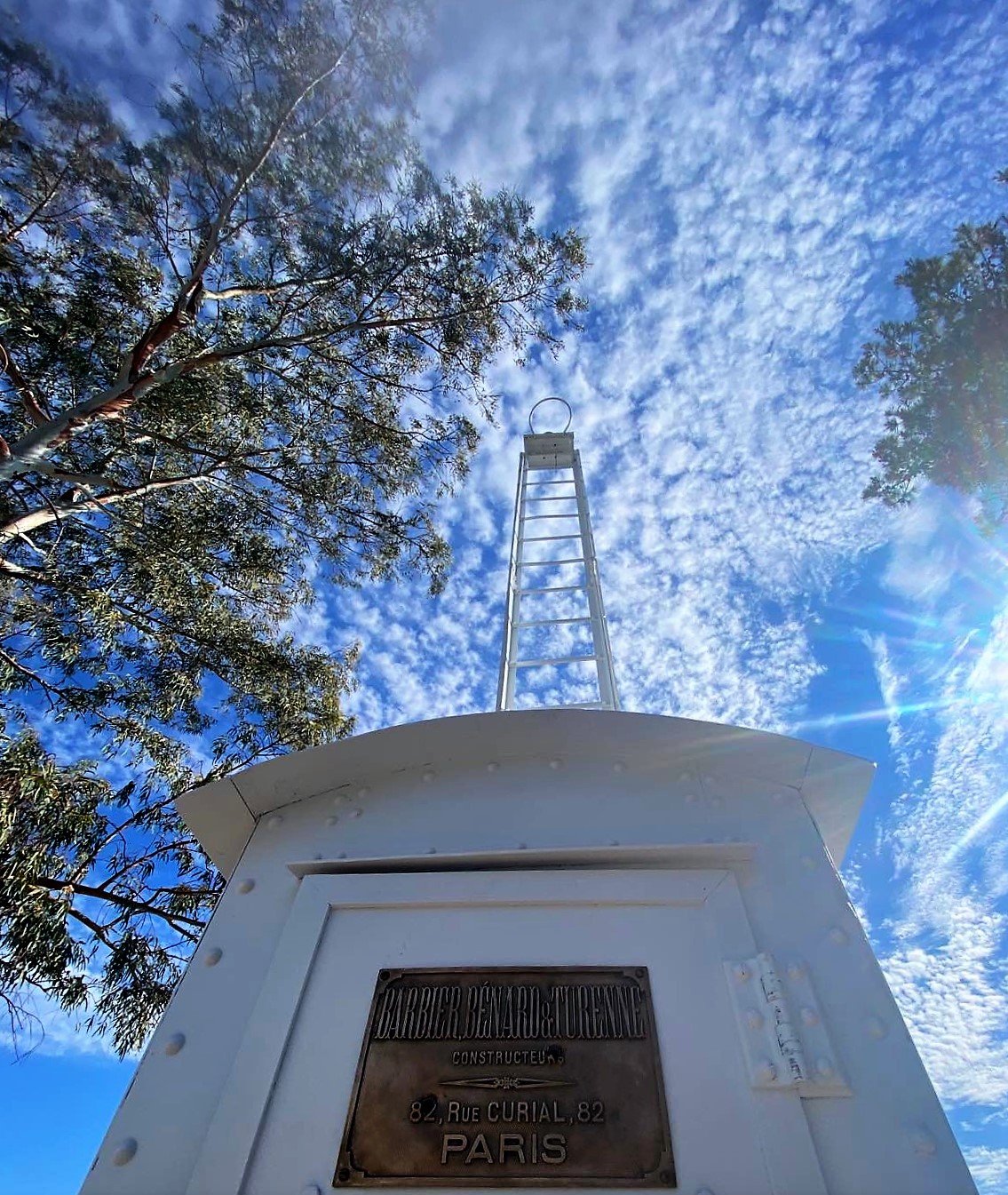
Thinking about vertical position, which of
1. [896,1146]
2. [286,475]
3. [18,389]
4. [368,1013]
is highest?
[286,475]

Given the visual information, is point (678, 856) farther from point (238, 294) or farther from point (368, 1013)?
point (238, 294)

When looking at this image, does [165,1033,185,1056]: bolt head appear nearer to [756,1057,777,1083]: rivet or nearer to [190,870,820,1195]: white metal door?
[190,870,820,1195]: white metal door

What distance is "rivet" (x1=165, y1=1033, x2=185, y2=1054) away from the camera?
86.4 inches

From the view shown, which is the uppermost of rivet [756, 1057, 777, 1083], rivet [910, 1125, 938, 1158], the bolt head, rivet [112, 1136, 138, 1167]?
the bolt head

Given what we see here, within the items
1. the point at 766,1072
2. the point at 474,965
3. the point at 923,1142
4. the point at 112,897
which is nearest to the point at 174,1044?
the point at 474,965

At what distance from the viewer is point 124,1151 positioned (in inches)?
77.4

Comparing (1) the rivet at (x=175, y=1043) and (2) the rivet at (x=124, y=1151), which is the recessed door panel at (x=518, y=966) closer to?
(1) the rivet at (x=175, y=1043)

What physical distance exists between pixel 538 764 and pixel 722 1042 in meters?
1.33

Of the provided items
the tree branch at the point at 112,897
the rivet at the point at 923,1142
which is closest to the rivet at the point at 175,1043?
the rivet at the point at 923,1142

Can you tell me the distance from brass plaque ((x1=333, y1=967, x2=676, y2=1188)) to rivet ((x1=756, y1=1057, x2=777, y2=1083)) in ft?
0.96

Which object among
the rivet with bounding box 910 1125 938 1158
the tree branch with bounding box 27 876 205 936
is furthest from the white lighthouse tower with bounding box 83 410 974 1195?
the tree branch with bounding box 27 876 205 936

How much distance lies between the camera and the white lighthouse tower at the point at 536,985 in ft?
5.99

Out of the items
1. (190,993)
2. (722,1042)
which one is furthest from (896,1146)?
(190,993)

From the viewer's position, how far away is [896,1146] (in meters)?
1.76
